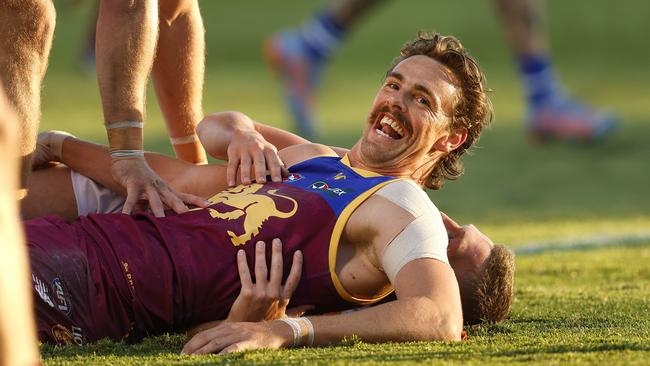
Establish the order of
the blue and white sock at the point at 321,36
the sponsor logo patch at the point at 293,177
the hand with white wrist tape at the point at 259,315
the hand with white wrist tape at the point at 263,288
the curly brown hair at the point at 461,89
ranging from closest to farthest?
the hand with white wrist tape at the point at 259,315, the hand with white wrist tape at the point at 263,288, the sponsor logo patch at the point at 293,177, the curly brown hair at the point at 461,89, the blue and white sock at the point at 321,36

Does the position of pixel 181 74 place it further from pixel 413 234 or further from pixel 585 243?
pixel 585 243

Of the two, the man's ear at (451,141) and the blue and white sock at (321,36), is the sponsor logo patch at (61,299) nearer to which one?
the man's ear at (451,141)

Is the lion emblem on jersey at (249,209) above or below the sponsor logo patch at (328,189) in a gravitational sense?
below

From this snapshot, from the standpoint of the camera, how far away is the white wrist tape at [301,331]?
369 cm

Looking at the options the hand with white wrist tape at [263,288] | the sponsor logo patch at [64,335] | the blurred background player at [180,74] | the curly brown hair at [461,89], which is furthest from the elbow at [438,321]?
the blurred background player at [180,74]

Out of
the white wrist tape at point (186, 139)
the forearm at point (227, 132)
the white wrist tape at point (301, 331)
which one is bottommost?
the white wrist tape at point (301, 331)

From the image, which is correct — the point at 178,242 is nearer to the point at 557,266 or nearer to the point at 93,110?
the point at 557,266

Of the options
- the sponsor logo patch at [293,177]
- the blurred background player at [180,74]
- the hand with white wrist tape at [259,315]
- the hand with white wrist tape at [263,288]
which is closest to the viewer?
the hand with white wrist tape at [259,315]

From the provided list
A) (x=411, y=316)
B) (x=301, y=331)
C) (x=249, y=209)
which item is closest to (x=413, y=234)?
(x=411, y=316)

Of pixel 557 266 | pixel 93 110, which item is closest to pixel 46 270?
pixel 557 266

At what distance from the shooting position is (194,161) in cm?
519

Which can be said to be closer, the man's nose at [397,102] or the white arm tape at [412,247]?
the white arm tape at [412,247]

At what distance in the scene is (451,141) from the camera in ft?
14.7

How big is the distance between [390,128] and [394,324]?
2.83 feet
